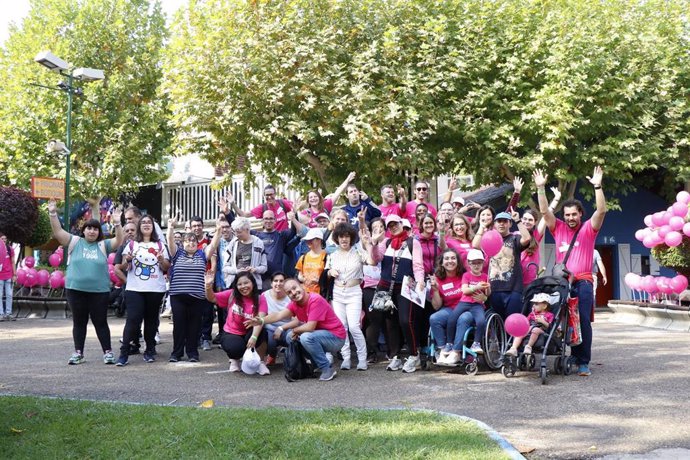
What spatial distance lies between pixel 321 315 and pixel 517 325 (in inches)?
89.9

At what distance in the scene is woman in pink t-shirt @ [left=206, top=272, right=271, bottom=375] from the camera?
9.12 metres

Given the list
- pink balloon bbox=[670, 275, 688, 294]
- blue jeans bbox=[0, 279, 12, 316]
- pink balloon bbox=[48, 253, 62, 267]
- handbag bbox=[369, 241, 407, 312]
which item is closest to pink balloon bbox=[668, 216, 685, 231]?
pink balloon bbox=[670, 275, 688, 294]

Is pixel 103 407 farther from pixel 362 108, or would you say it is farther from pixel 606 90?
pixel 606 90

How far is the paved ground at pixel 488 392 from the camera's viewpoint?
587 cm

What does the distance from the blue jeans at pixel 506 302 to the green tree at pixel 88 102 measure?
64.7ft

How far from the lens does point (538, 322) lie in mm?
8352

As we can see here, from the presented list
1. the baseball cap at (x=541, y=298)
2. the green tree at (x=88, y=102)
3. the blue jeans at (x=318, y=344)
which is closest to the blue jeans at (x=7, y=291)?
the green tree at (x=88, y=102)

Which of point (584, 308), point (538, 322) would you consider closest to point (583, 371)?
point (584, 308)

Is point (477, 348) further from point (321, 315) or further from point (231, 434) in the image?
point (231, 434)

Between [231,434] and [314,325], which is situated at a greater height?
[314,325]

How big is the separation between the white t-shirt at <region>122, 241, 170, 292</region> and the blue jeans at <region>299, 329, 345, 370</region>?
92.9 inches

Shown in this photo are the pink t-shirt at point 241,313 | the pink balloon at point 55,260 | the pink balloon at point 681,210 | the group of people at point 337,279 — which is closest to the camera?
the group of people at point 337,279

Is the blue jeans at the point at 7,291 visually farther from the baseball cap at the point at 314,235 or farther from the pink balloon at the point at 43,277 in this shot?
the baseball cap at the point at 314,235

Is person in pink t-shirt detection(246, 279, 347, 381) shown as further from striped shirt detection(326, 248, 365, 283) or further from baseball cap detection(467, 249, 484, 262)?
baseball cap detection(467, 249, 484, 262)
